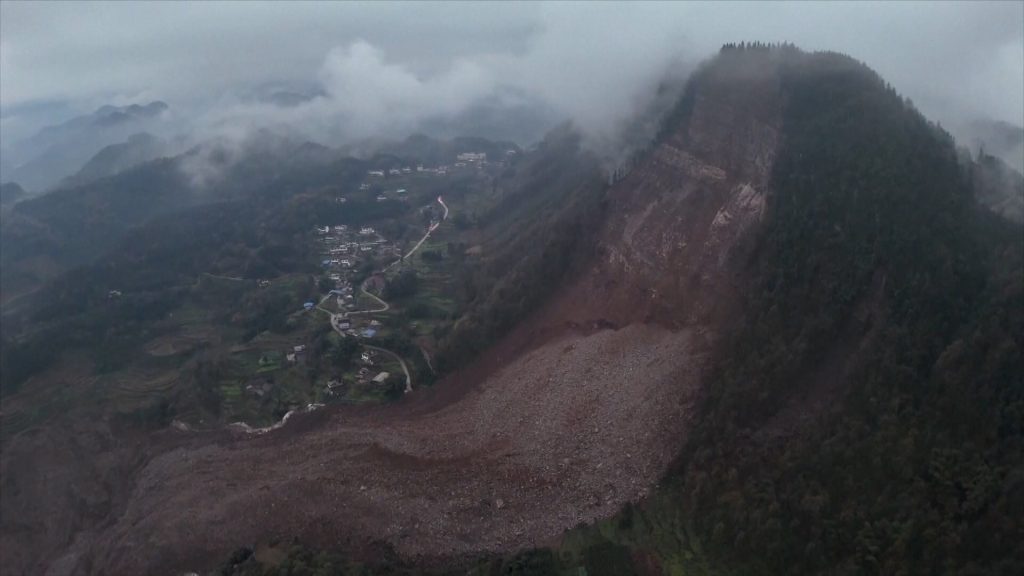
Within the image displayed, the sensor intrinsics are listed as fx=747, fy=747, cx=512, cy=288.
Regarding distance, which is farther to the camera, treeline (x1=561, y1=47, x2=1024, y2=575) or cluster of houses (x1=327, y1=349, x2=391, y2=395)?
cluster of houses (x1=327, y1=349, x2=391, y2=395)

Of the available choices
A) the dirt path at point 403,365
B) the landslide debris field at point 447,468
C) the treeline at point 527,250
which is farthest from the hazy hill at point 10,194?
the landslide debris field at point 447,468

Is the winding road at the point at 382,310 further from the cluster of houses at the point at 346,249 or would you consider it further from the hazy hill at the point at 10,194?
the hazy hill at the point at 10,194

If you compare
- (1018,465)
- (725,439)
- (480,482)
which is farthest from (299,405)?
(1018,465)

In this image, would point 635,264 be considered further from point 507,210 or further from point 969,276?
point 507,210

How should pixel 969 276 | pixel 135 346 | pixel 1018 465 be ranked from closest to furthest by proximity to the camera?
pixel 1018 465 < pixel 969 276 < pixel 135 346

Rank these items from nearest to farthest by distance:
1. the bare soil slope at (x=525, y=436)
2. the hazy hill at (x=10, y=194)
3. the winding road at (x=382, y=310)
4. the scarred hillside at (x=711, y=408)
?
the scarred hillside at (x=711, y=408)
the bare soil slope at (x=525, y=436)
the winding road at (x=382, y=310)
the hazy hill at (x=10, y=194)

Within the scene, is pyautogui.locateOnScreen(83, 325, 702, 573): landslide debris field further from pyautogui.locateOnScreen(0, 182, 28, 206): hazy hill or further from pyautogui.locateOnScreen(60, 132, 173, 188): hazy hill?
pyautogui.locateOnScreen(60, 132, 173, 188): hazy hill

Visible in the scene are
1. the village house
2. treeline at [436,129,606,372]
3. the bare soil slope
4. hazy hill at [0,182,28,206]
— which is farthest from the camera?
hazy hill at [0,182,28,206]

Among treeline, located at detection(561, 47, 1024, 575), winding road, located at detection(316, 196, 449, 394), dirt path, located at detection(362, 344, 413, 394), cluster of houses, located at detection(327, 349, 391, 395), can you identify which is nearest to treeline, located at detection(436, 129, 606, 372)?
dirt path, located at detection(362, 344, 413, 394)
